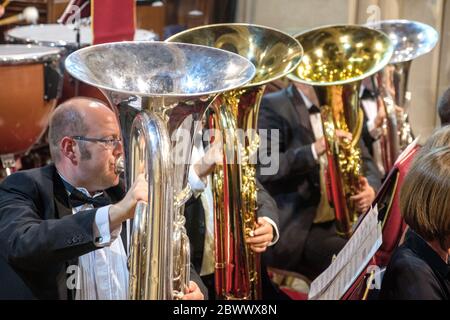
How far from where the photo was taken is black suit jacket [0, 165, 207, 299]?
1.88m

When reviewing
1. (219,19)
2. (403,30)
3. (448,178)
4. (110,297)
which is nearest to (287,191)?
(403,30)

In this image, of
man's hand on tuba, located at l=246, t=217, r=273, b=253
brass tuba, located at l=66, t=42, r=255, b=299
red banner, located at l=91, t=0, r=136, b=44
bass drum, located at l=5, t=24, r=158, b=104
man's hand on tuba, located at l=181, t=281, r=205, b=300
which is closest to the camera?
brass tuba, located at l=66, t=42, r=255, b=299

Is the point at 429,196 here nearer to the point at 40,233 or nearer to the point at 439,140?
the point at 439,140

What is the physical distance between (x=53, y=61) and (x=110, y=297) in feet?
5.48

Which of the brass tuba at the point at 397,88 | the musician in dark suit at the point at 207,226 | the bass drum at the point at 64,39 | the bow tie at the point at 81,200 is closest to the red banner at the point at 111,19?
the musician in dark suit at the point at 207,226

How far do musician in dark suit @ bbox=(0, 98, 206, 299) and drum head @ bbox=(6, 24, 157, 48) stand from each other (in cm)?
167

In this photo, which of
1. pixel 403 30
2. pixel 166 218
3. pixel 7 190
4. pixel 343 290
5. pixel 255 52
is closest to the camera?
pixel 166 218

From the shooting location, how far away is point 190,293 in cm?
188

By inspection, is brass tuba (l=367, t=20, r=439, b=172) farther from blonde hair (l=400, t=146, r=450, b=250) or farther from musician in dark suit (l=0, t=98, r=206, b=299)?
blonde hair (l=400, t=146, r=450, b=250)

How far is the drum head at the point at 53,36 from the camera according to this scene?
382 centimetres

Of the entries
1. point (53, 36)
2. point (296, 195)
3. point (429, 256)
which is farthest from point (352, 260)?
point (53, 36)

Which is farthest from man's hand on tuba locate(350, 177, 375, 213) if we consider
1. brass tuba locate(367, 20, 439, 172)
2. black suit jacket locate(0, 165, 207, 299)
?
black suit jacket locate(0, 165, 207, 299)

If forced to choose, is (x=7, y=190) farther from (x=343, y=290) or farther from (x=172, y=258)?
(x=343, y=290)

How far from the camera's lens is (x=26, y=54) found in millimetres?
3439
